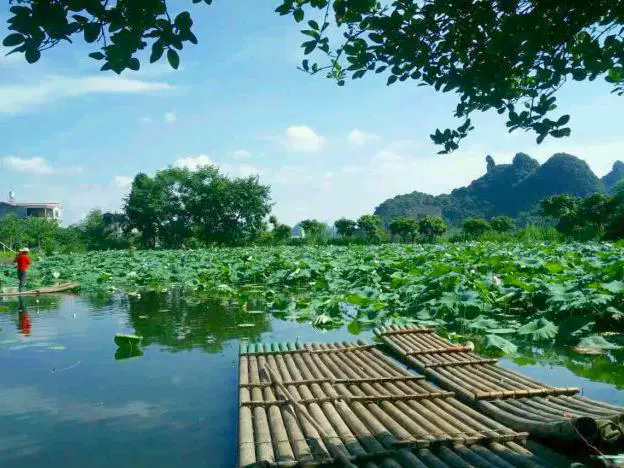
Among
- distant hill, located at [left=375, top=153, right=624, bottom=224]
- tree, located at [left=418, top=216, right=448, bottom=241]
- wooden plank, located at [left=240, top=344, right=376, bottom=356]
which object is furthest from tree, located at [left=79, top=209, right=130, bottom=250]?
wooden plank, located at [left=240, top=344, right=376, bottom=356]

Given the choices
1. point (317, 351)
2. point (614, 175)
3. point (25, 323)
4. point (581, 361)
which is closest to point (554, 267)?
point (581, 361)

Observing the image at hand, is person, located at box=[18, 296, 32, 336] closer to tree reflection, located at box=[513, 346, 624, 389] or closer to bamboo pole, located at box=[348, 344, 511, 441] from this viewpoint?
bamboo pole, located at box=[348, 344, 511, 441]

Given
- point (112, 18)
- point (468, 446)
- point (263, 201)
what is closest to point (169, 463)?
point (468, 446)

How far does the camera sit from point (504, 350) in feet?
20.7

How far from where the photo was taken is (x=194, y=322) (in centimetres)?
914

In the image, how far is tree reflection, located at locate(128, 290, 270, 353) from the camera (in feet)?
25.0

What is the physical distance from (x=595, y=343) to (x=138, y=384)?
4747 mm

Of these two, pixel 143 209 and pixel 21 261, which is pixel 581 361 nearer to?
pixel 21 261

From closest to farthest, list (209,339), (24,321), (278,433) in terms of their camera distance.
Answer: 1. (278,433)
2. (209,339)
3. (24,321)

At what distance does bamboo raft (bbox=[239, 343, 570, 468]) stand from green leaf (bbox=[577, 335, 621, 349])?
218 cm

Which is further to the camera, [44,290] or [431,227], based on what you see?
[431,227]

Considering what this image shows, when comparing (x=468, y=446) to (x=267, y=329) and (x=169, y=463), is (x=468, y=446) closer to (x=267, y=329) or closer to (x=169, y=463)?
(x=169, y=463)

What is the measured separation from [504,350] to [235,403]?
3.09 metres

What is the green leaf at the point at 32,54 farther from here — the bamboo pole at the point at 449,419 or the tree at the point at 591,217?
the tree at the point at 591,217
